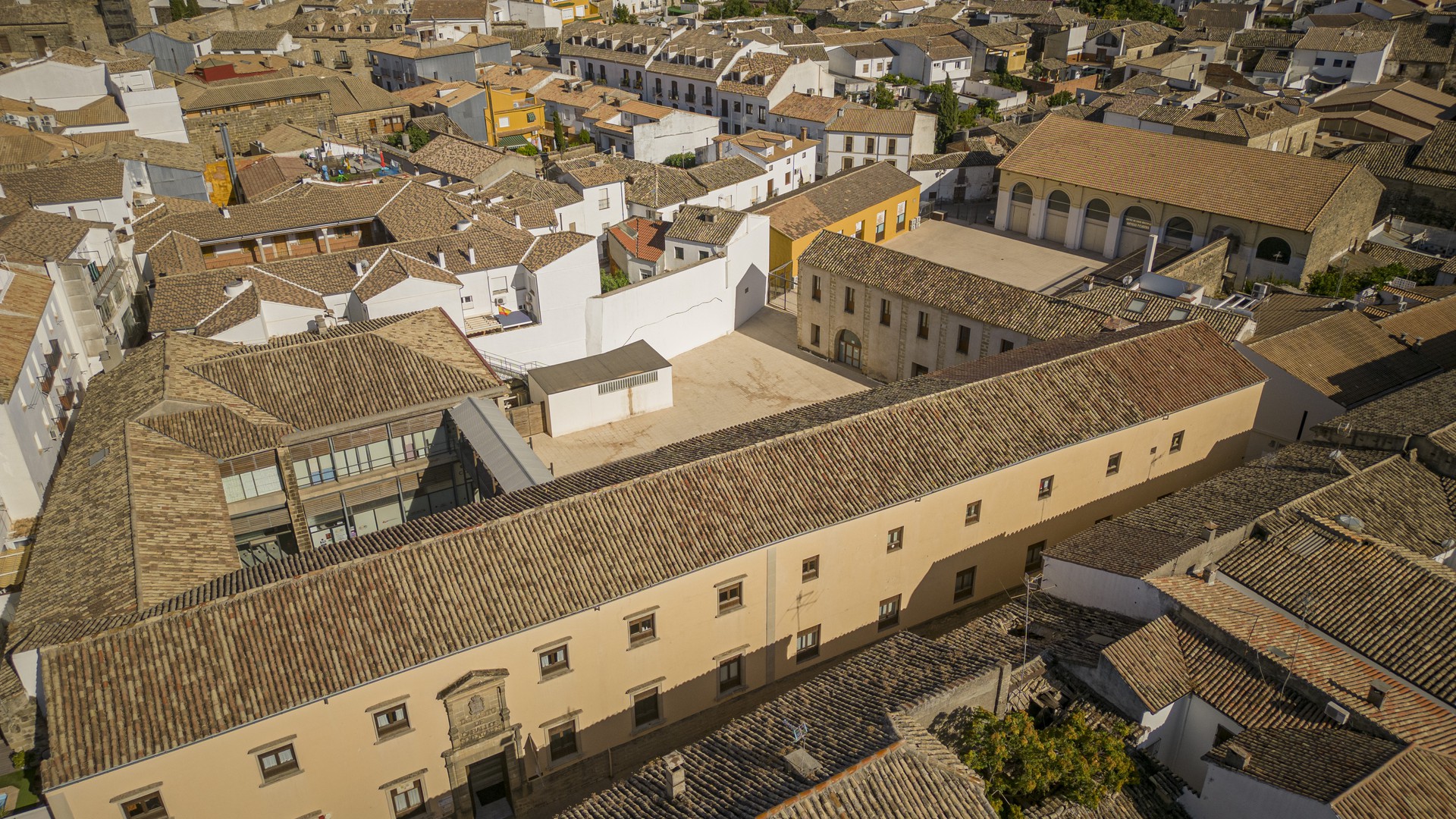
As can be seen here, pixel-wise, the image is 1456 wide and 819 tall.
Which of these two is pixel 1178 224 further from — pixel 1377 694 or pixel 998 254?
pixel 1377 694

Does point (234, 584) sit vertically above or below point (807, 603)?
above

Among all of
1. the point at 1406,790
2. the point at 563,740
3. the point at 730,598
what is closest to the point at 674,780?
the point at 563,740

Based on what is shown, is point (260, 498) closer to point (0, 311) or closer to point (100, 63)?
point (0, 311)

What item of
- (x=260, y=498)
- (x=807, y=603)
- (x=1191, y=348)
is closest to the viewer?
(x=807, y=603)

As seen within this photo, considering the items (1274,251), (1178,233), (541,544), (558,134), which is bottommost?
(1178,233)

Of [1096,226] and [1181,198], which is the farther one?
[1096,226]

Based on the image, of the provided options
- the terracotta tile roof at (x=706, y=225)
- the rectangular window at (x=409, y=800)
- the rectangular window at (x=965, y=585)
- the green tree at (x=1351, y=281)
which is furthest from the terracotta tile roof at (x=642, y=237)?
the rectangular window at (x=409, y=800)

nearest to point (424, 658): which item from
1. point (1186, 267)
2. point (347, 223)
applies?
point (347, 223)
